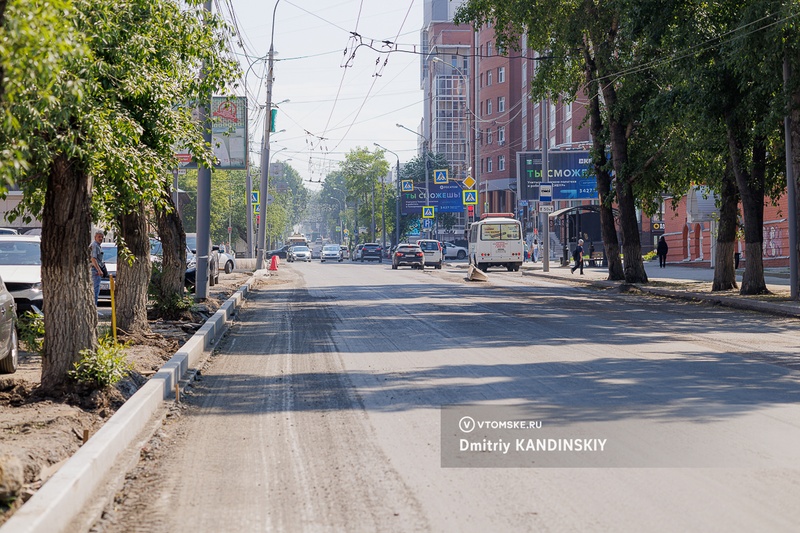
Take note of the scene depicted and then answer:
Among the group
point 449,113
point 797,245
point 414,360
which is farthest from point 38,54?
point 449,113

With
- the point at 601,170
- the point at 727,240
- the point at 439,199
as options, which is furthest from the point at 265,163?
the point at 439,199

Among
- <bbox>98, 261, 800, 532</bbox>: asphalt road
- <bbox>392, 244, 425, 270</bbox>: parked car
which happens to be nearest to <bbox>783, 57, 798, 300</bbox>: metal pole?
<bbox>98, 261, 800, 532</bbox>: asphalt road

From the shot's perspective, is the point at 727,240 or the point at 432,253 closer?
the point at 727,240

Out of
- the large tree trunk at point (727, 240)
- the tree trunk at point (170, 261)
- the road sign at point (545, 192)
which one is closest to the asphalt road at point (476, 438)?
the tree trunk at point (170, 261)

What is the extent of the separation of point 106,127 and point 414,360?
17.3 feet

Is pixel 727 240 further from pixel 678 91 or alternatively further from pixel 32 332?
pixel 32 332

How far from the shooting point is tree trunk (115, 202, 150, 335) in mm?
14859

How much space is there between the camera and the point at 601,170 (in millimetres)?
33844

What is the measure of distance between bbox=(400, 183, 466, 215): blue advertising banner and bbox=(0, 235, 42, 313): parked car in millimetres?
66500

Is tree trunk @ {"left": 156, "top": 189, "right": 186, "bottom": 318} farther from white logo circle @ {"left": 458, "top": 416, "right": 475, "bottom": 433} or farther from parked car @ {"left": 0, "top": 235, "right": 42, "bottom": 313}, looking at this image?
white logo circle @ {"left": 458, "top": 416, "right": 475, "bottom": 433}

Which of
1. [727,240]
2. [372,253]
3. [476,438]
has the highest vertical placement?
[727,240]

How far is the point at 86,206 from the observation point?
986cm

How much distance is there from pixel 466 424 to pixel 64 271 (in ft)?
14.2

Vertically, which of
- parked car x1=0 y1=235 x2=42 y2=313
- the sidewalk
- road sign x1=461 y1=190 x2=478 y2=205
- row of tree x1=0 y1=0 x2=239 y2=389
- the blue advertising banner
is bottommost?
the sidewalk
